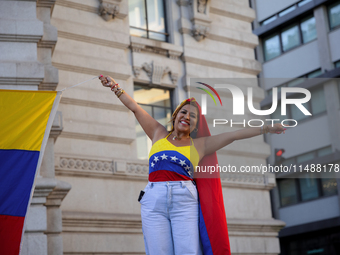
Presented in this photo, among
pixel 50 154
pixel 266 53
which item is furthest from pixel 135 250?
pixel 266 53

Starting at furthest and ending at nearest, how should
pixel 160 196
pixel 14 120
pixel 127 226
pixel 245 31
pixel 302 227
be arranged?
1. pixel 302 227
2. pixel 245 31
3. pixel 127 226
4. pixel 14 120
5. pixel 160 196

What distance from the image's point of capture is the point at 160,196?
5.29 meters

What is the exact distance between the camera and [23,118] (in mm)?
6887

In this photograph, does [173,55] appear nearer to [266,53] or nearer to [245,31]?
[245,31]

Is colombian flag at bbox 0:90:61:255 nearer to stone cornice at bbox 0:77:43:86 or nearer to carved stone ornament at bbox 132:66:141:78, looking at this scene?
stone cornice at bbox 0:77:43:86

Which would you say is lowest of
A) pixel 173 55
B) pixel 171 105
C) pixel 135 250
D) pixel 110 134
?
pixel 135 250

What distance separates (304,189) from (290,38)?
7724 millimetres

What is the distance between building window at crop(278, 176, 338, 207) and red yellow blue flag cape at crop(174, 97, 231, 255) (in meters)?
20.4

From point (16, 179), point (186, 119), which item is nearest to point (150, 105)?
point (16, 179)

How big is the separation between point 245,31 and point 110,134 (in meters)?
5.16

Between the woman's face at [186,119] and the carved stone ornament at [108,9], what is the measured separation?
6257mm

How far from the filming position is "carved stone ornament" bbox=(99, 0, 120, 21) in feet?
37.2

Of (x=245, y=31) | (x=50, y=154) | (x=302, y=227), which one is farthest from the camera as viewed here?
(x=302, y=227)

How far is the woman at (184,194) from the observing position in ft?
17.1
